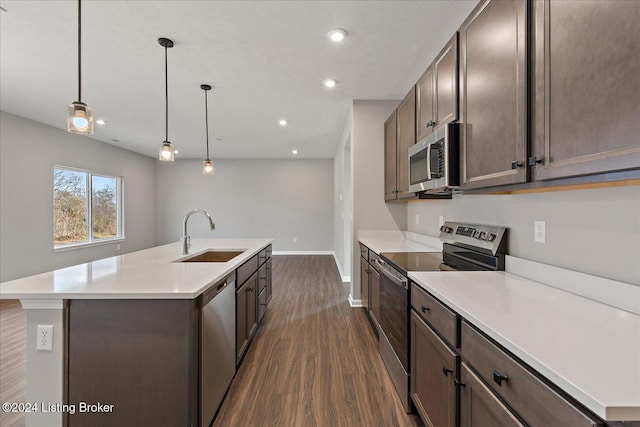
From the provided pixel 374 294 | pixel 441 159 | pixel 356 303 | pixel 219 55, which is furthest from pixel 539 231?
pixel 219 55

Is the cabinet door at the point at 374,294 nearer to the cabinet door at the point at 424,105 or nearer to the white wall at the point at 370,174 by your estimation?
the white wall at the point at 370,174

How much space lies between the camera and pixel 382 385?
7.11 ft

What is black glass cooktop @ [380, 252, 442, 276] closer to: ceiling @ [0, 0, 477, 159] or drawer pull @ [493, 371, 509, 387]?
drawer pull @ [493, 371, 509, 387]

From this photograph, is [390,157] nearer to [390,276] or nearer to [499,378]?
[390,276]

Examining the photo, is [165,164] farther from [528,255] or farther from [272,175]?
[528,255]

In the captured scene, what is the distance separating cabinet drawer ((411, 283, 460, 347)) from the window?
6.05 m

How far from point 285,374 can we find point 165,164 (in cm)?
770

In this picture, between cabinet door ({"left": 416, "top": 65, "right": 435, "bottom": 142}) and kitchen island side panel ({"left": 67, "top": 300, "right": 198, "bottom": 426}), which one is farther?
cabinet door ({"left": 416, "top": 65, "right": 435, "bottom": 142})

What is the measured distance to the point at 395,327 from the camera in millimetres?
2066

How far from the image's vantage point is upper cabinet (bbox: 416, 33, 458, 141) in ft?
6.14

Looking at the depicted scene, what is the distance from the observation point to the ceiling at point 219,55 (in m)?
2.12

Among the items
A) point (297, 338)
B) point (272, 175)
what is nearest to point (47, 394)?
point (297, 338)

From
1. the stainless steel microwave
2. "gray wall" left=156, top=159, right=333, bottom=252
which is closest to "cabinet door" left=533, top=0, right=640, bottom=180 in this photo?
the stainless steel microwave

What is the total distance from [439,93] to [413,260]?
1.19 metres
